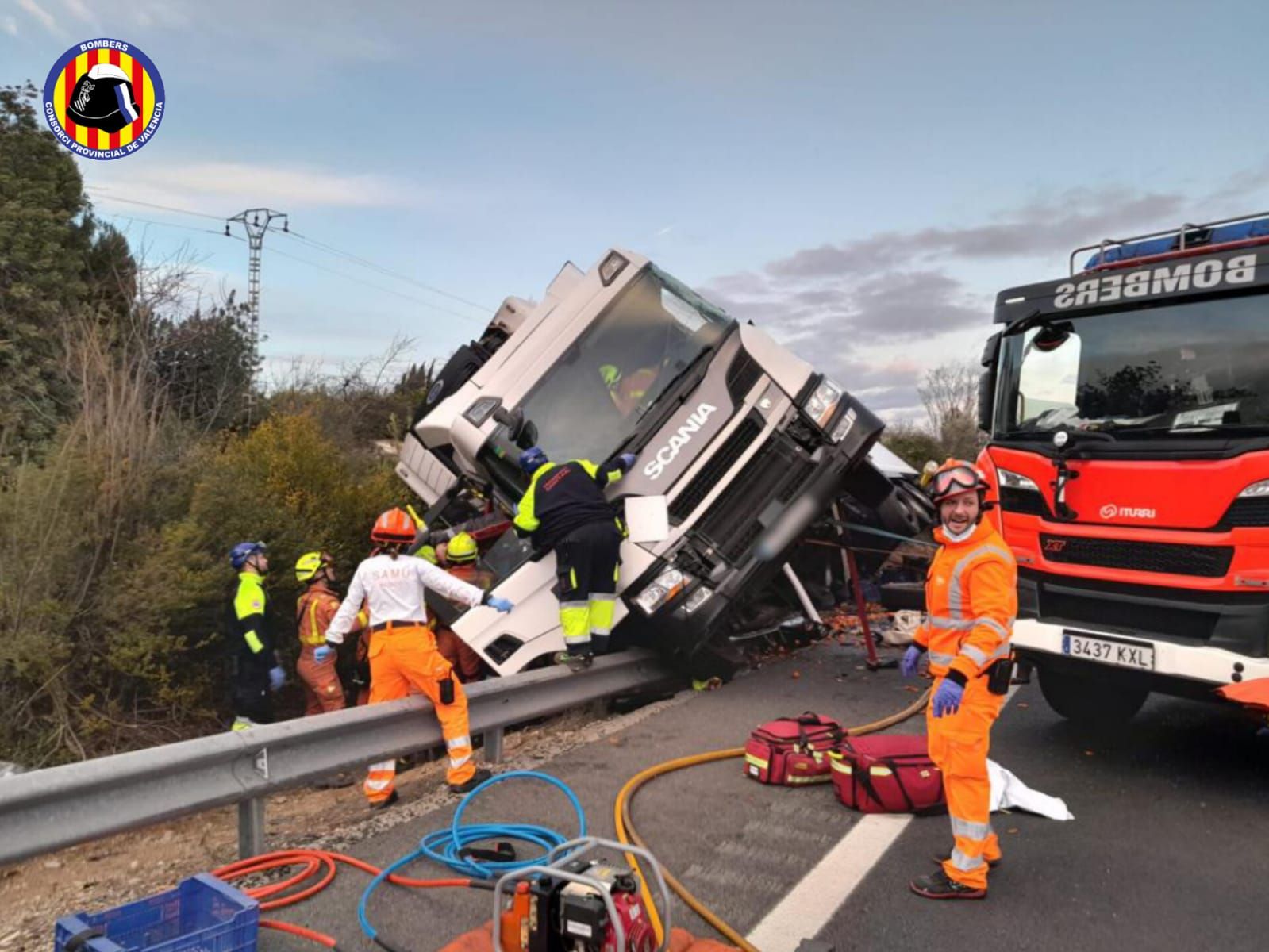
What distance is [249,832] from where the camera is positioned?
14.0 feet

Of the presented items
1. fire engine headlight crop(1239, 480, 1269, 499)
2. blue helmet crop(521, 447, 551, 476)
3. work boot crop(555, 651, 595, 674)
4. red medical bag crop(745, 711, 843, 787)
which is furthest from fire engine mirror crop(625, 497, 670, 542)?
fire engine headlight crop(1239, 480, 1269, 499)

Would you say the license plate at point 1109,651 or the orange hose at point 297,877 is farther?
the license plate at point 1109,651

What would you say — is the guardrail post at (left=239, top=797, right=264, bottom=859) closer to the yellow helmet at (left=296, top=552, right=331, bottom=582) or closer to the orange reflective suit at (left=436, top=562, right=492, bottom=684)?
the yellow helmet at (left=296, top=552, right=331, bottom=582)

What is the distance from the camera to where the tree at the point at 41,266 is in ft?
42.8

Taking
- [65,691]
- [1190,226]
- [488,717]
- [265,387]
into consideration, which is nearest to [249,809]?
[488,717]

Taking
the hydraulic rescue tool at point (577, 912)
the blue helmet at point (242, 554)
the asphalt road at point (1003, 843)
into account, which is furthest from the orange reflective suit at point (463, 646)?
the hydraulic rescue tool at point (577, 912)

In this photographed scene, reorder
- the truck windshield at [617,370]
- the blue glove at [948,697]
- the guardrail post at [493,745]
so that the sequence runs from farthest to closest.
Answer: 1. the truck windshield at [617,370]
2. the guardrail post at [493,745]
3. the blue glove at [948,697]

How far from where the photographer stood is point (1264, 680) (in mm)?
4594

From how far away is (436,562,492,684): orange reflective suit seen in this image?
24.5 feet

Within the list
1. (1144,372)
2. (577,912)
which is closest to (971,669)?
(577,912)

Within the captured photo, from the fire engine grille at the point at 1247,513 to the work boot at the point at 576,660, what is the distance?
3781 mm

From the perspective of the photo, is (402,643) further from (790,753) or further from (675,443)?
(675,443)

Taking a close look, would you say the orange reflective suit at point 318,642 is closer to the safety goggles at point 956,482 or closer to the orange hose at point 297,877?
the orange hose at point 297,877

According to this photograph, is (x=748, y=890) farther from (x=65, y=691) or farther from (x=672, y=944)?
(x=65, y=691)
